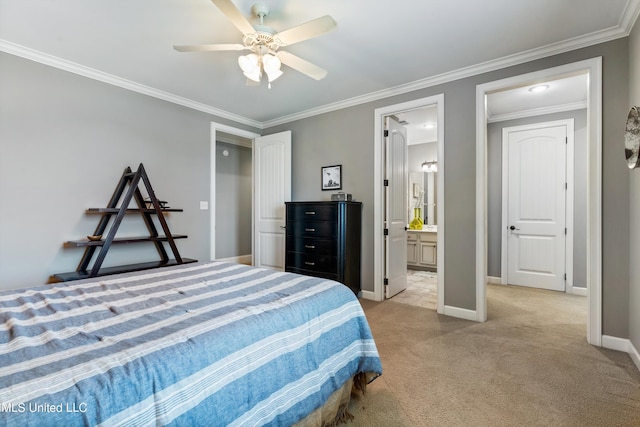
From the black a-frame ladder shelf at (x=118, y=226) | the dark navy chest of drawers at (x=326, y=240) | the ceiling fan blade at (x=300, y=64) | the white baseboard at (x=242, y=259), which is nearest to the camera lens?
the ceiling fan blade at (x=300, y=64)

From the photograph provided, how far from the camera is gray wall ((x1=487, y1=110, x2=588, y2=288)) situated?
3.84m

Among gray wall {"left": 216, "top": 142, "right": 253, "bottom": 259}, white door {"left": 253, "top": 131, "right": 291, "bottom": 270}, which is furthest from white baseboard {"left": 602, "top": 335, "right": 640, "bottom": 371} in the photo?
gray wall {"left": 216, "top": 142, "right": 253, "bottom": 259}

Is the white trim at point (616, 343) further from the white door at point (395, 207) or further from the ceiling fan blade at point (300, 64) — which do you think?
the ceiling fan blade at point (300, 64)

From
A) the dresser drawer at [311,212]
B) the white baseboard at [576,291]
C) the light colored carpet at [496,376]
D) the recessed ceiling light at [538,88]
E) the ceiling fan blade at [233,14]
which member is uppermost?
the recessed ceiling light at [538,88]

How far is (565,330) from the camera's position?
8.79ft

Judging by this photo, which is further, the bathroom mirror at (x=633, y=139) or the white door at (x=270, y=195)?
the white door at (x=270, y=195)

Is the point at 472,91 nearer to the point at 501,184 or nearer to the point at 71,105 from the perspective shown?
the point at 501,184

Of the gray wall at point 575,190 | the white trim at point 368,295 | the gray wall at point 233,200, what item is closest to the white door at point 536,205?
the gray wall at point 575,190

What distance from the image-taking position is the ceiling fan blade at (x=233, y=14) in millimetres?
1588

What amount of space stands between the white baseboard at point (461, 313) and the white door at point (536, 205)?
1.90 meters

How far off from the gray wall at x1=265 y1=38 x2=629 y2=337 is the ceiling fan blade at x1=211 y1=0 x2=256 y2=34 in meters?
2.07

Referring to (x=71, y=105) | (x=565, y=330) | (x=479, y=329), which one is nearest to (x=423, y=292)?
(x=479, y=329)

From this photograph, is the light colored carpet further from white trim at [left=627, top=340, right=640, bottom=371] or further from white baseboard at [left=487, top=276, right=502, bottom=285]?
white baseboard at [left=487, top=276, right=502, bottom=285]

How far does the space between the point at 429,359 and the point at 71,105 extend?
3867mm
